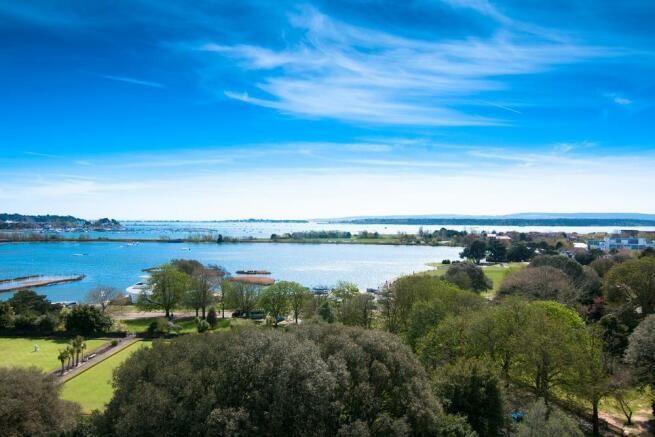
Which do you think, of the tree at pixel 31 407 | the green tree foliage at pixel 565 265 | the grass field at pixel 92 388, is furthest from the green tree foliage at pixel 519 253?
the tree at pixel 31 407

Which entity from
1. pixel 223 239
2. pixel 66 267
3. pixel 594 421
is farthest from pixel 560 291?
pixel 223 239

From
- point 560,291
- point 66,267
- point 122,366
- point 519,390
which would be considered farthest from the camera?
point 66,267

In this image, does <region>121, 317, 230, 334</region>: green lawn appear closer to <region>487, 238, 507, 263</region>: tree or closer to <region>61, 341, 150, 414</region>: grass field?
<region>61, 341, 150, 414</region>: grass field

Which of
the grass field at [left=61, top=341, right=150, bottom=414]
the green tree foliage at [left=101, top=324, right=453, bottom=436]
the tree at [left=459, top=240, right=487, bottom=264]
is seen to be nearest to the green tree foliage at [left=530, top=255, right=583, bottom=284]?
the tree at [left=459, top=240, right=487, bottom=264]

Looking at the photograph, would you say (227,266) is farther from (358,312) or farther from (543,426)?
(543,426)

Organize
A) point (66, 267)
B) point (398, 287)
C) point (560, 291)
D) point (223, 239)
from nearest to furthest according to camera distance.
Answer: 1. point (398, 287)
2. point (560, 291)
3. point (66, 267)
4. point (223, 239)

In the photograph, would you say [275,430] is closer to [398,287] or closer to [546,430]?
[546,430]

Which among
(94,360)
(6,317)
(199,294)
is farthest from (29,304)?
(94,360)
